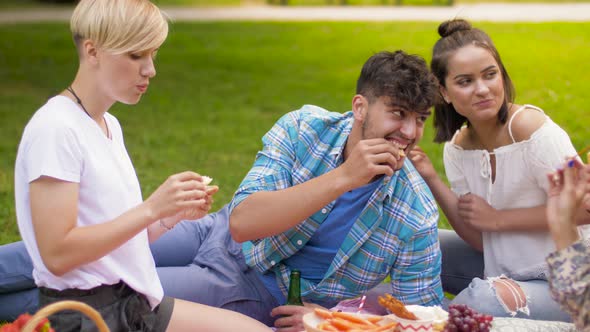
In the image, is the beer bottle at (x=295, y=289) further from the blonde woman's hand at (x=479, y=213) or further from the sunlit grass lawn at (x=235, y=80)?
the sunlit grass lawn at (x=235, y=80)

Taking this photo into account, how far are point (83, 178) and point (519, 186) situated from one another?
2.20m

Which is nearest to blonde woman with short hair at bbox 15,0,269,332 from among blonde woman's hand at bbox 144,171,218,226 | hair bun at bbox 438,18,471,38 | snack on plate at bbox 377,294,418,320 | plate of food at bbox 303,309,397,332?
blonde woman's hand at bbox 144,171,218,226

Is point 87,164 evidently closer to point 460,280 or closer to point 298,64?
point 460,280

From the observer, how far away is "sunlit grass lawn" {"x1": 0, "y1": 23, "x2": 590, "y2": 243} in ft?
29.1

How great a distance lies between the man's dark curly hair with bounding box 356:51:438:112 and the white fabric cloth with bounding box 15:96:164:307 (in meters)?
1.18

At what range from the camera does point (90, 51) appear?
309 cm

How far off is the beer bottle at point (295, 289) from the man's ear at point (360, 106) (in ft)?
2.44

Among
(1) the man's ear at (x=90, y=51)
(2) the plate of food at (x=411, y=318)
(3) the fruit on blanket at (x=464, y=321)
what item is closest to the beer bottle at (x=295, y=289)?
(2) the plate of food at (x=411, y=318)

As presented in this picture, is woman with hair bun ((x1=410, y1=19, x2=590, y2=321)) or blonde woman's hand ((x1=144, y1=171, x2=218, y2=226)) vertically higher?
woman with hair bun ((x1=410, y1=19, x2=590, y2=321))

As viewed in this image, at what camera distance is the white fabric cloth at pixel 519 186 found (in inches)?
164

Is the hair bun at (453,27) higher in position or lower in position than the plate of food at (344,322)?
higher

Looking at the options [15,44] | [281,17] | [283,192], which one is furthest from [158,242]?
[281,17]

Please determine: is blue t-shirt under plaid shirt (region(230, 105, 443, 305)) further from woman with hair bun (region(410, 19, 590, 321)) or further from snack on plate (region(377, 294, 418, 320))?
snack on plate (region(377, 294, 418, 320))

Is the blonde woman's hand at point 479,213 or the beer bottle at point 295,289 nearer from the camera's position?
the beer bottle at point 295,289
